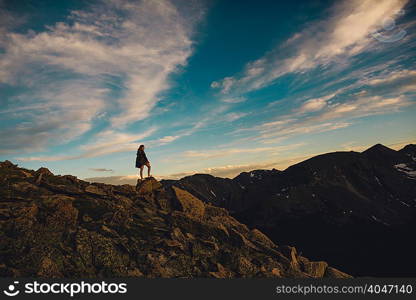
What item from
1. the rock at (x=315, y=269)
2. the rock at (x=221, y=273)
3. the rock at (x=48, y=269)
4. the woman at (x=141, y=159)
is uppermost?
the woman at (x=141, y=159)

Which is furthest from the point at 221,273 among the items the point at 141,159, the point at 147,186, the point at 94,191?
the point at 141,159

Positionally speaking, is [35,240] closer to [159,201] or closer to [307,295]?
[159,201]

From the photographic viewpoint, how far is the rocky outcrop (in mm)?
20938

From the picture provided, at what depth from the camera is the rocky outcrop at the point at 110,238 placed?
68.7ft

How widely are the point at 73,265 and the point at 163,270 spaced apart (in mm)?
6925

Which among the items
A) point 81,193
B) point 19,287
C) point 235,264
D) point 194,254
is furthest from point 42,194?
point 235,264

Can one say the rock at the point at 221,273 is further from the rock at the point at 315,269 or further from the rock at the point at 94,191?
the rock at the point at 94,191

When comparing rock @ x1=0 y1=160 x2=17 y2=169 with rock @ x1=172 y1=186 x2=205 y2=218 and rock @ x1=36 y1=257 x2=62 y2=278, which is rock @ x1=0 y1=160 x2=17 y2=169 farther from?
rock @ x1=172 y1=186 x2=205 y2=218

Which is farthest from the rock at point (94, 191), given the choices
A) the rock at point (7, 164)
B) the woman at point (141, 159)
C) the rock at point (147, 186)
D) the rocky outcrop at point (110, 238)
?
the rock at point (7, 164)

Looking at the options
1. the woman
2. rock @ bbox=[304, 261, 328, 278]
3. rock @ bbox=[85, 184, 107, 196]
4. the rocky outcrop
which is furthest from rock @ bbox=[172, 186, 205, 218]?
rock @ bbox=[304, 261, 328, 278]

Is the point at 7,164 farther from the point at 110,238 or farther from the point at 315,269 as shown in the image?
the point at 315,269

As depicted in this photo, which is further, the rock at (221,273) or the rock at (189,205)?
the rock at (189,205)

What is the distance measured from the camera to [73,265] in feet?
68.2

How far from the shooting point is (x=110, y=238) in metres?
24.0
